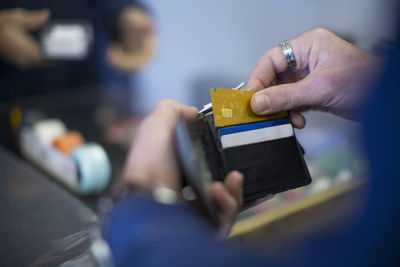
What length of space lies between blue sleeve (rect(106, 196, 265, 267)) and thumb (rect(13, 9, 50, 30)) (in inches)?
29.0

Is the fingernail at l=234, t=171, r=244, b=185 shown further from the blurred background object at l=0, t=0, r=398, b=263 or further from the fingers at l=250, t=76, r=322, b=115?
the blurred background object at l=0, t=0, r=398, b=263

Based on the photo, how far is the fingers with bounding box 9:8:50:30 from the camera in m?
0.82

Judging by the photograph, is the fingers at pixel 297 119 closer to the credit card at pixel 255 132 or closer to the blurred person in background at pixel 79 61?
the credit card at pixel 255 132

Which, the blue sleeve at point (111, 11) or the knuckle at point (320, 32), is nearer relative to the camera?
the knuckle at point (320, 32)

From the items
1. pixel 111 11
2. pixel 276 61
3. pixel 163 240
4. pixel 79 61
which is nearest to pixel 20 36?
pixel 79 61

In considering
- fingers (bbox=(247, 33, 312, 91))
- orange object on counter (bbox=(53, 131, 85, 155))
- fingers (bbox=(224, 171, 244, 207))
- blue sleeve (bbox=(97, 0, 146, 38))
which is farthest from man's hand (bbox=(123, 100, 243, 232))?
blue sleeve (bbox=(97, 0, 146, 38))

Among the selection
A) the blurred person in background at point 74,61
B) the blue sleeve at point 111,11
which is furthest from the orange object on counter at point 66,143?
the blue sleeve at point 111,11

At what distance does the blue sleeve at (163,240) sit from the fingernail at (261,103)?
0.73 ft

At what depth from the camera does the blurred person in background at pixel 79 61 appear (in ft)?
3.53

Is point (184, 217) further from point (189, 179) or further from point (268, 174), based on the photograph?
point (268, 174)

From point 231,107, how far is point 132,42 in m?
1.46

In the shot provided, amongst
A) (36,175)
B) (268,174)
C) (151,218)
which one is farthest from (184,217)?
(36,175)

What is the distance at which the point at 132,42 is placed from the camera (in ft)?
5.85

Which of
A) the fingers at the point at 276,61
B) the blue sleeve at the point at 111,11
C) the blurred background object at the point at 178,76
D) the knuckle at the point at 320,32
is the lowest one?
the blurred background object at the point at 178,76
